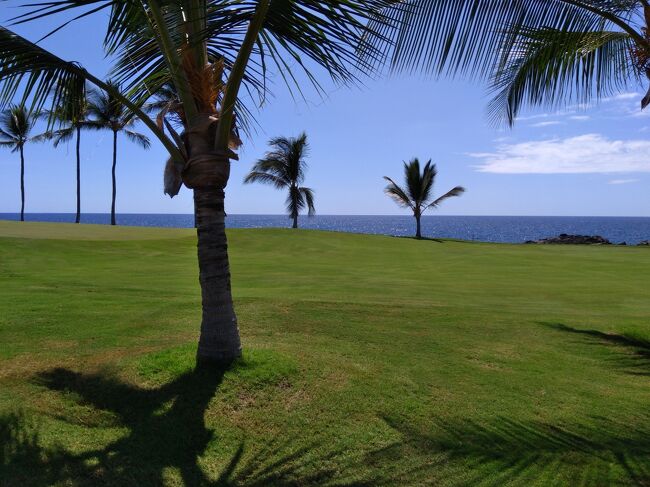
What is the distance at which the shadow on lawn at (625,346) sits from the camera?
23.1 ft

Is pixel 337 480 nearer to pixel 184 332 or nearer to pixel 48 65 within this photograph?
pixel 184 332

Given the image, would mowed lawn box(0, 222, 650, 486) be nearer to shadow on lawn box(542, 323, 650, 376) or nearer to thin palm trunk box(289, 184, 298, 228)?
shadow on lawn box(542, 323, 650, 376)

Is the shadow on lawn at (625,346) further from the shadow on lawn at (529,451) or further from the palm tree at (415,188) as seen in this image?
the palm tree at (415,188)

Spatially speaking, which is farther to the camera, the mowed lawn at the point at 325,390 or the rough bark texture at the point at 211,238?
the rough bark texture at the point at 211,238

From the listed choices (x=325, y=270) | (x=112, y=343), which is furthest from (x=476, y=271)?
(x=112, y=343)

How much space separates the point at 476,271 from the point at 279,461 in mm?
13666

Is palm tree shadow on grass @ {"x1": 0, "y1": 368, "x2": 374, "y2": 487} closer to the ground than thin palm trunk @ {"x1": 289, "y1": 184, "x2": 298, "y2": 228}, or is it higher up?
closer to the ground

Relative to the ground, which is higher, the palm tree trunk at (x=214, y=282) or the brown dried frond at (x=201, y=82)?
the brown dried frond at (x=201, y=82)

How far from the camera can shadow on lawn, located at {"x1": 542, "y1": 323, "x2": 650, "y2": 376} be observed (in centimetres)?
704

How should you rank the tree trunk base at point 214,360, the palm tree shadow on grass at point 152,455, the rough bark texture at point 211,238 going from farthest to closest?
the tree trunk base at point 214,360, the rough bark texture at point 211,238, the palm tree shadow on grass at point 152,455

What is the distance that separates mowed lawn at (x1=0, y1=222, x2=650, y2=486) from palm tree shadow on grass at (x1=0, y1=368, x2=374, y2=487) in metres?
0.02

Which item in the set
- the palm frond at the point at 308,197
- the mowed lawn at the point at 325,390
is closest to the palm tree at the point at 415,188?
the palm frond at the point at 308,197

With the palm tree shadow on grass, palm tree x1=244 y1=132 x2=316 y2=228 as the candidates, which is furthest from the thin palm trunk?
the palm tree shadow on grass

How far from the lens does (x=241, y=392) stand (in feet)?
17.0
